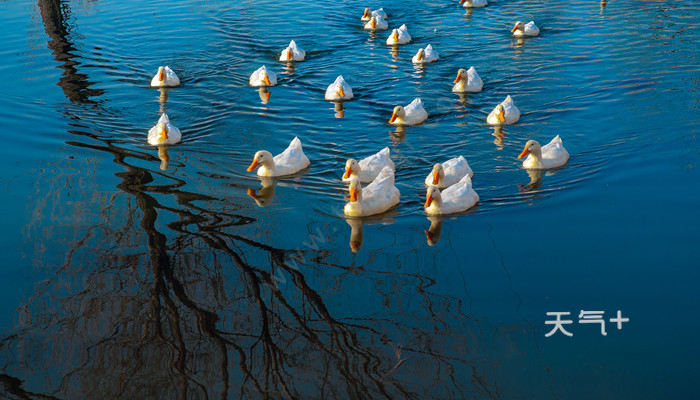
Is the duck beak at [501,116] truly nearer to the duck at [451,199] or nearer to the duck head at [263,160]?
the duck at [451,199]

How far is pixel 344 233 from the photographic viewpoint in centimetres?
1152

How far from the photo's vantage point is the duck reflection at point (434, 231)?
11.2 meters

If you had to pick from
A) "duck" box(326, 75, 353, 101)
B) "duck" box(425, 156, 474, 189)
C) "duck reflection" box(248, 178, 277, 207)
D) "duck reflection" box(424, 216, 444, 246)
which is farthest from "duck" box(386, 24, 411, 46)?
"duck reflection" box(424, 216, 444, 246)

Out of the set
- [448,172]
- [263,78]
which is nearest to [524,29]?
[263,78]

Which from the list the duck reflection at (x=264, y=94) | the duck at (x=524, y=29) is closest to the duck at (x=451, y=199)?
the duck reflection at (x=264, y=94)

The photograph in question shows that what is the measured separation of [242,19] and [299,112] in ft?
27.1

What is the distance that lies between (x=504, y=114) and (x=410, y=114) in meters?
2.04

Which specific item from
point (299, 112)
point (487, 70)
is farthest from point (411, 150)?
point (487, 70)

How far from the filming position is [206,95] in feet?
58.1

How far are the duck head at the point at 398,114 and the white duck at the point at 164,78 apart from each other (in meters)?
6.10

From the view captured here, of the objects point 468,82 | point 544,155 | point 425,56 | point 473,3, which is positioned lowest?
point 544,155

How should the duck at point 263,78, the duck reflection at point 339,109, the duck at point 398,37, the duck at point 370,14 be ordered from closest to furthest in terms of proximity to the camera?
the duck reflection at point 339,109, the duck at point 263,78, the duck at point 398,37, the duck at point 370,14

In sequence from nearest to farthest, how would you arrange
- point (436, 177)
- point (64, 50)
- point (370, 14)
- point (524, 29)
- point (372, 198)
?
point (372, 198) → point (436, 177) → point (64, 50) → point (524, 29) → point (370, 14)

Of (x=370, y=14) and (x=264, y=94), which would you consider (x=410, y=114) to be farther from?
(x=370, y=14)
